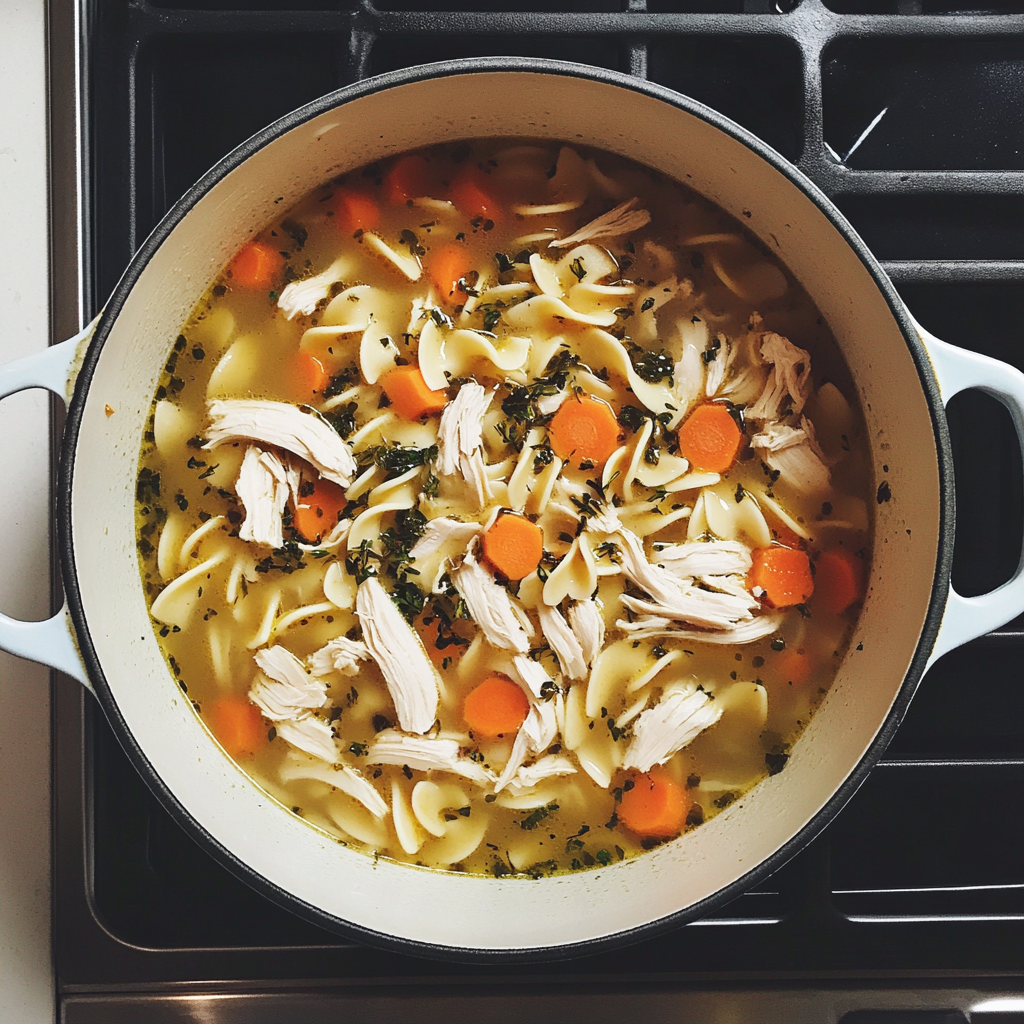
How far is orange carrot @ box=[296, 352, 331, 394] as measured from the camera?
225 centimetres

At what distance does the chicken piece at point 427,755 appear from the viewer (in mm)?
2217

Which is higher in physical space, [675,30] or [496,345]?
[675,30]

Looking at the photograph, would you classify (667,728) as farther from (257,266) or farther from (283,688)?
(257,266)

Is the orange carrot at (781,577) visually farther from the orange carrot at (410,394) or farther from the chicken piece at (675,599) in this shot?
the orange carrot at (410,394)

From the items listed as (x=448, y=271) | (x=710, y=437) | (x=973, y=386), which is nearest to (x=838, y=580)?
(x=710, y=437)

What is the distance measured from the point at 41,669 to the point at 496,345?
143 centimetres

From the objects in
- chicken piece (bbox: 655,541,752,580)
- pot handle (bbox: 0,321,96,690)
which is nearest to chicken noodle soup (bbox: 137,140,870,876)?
chicken piece (bbox: 655,541,752,580)

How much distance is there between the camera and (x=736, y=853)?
2.14 meters

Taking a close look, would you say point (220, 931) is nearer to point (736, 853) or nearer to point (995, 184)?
point (736, 853)

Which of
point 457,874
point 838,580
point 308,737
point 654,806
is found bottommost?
point 457,874

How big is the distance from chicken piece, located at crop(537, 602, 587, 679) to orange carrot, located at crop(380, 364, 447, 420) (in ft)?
1.89

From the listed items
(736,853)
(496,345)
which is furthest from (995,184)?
(736,853)

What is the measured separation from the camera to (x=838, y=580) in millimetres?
2232

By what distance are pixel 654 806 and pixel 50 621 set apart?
1.49 meters
